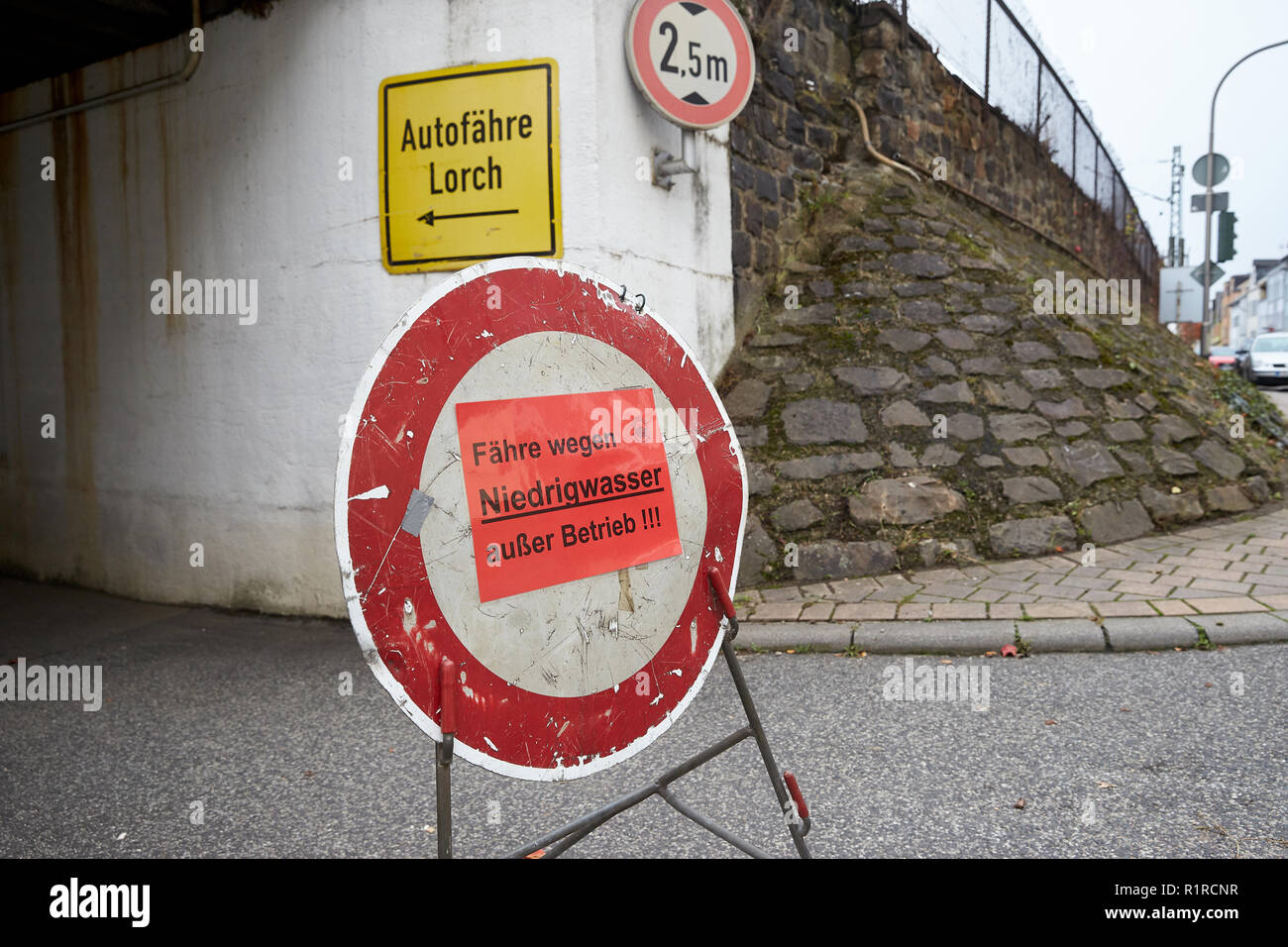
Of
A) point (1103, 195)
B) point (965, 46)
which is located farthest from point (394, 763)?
point (1103, 195)

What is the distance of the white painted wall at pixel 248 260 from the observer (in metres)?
5.38

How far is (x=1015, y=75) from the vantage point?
12766mm

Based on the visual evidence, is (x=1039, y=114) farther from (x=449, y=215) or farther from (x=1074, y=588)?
(x=449, y=215)

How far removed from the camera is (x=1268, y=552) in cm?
578

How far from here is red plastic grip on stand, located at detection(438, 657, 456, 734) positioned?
1.67m

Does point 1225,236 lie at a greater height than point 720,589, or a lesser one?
greater

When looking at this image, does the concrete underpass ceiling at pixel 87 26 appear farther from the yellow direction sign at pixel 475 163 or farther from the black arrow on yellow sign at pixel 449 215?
the black arrow on yellow sign at pixel 449 215

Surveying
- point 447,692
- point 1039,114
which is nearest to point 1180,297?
point 1039,114

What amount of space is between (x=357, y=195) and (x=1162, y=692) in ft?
16.0

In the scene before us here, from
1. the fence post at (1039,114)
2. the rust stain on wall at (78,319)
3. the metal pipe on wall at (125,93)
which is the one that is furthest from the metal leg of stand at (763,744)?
the fence post at (1039,114)

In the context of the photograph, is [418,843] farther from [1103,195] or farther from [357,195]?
[1103,195]

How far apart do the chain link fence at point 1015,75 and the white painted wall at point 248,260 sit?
5.45 metres

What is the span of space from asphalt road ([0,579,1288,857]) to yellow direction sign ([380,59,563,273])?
2434 millimetres

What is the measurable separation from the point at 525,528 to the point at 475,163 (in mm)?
3795
